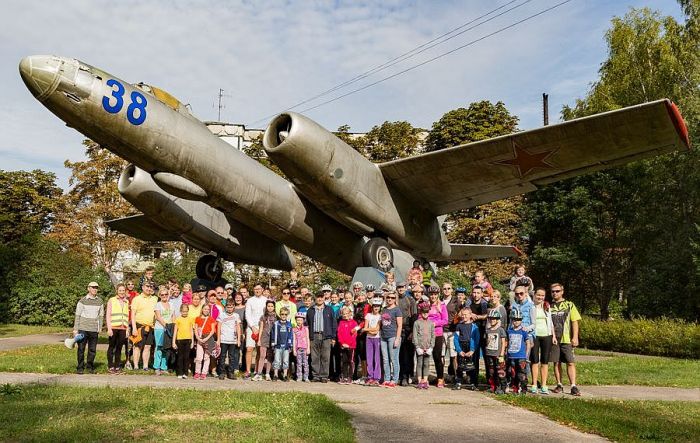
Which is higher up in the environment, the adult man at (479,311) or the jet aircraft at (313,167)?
the jet aircraft at (313,167)

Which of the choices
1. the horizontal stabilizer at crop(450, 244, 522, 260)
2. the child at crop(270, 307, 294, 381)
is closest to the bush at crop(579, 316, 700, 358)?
the horizontal stabilizer at crop(450, 244, 522, 260)

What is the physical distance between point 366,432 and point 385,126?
3024cm

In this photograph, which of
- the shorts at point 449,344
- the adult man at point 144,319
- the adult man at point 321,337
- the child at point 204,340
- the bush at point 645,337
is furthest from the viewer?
the bush at point 645,337

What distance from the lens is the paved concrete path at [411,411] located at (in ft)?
17.8

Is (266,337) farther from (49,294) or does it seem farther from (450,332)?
(49,294)

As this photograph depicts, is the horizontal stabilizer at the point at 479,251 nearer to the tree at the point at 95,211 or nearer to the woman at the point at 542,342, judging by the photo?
the woman at the point at 542,342

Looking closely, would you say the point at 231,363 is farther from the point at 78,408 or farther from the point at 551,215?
the point at 551,215

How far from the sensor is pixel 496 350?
8.29m

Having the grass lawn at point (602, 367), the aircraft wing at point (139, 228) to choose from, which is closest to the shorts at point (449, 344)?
the grass lawn at point (602, 367)

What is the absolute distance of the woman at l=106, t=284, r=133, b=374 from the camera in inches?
388

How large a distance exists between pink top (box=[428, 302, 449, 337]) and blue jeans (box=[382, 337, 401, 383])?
695mm

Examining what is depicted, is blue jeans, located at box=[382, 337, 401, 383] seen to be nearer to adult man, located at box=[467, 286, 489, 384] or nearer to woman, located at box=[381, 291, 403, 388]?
woman, located at box=[381, 291, 403, 388]

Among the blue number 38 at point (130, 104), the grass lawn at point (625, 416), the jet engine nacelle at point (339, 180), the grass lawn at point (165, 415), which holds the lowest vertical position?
the grass lawn at point (625, 416)

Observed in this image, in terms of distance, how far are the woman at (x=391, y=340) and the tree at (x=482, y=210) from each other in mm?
20018
